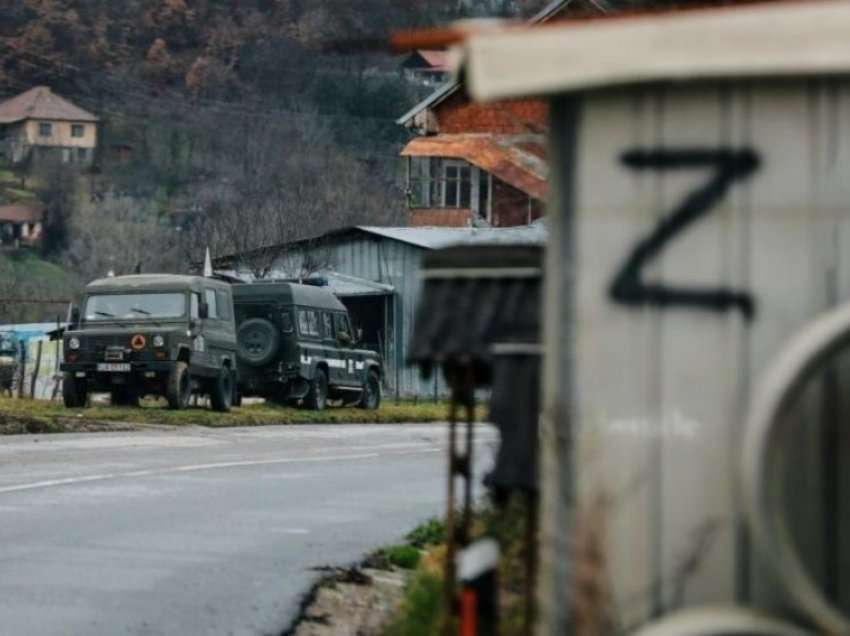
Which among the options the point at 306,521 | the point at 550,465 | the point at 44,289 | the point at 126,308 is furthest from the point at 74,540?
the point at 44,289

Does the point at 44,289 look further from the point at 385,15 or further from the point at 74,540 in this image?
the point at 74,540

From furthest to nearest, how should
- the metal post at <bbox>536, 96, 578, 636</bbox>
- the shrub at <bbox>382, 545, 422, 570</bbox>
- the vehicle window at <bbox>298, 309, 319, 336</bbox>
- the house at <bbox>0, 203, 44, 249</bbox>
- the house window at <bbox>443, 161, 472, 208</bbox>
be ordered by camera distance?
the house at <bbox>0, 203, 44, 249</bbox>, the house window at <bbox>443, 161, 472, 208</bbox>, the vehicle window at <bbox>298, 309, 319, 336</bbox>, the shrub at <bbox>382, 545, 422, 570</bbox>, the metal post at <bbox>536, 96, 578, 636</bbox>

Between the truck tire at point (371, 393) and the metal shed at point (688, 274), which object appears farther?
the truck tire at point (371, 393)

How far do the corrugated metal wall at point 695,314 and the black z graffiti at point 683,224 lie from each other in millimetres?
12

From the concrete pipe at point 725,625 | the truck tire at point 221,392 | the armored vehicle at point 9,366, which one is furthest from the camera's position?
the armored vehicle at point 9,366

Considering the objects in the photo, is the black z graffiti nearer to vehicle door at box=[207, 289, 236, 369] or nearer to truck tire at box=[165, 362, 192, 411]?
truck tire at box=[165, 362, 192, 411]

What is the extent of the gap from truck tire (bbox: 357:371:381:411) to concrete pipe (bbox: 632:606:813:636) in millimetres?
36766

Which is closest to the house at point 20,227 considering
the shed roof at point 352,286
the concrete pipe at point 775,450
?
the shed roof at point 352,286

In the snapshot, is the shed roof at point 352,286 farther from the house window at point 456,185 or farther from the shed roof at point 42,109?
the shed roof at point 42,109

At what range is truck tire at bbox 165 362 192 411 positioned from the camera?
1350 inches

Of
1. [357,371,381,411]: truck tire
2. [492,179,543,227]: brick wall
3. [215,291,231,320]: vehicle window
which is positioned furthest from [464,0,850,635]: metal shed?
[357,371,381,411]: truck tire

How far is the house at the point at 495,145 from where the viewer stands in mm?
10562

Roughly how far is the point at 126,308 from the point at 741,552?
2949cm

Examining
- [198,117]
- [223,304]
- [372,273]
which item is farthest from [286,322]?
[198,117]
